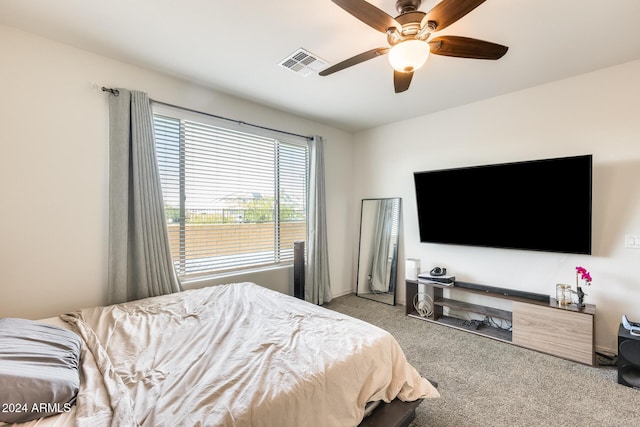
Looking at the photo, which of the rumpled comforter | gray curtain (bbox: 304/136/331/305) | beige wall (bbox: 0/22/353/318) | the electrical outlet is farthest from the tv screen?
beige wall (bbox: 0/22/353/318)

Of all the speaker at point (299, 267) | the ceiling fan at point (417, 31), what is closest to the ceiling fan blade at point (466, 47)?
the ceiling fan at point (417, 31)

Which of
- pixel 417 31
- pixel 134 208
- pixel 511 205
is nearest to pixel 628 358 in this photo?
pixel 511 205

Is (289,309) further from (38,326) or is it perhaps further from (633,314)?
(633,314)

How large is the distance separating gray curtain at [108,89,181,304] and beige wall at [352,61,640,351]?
3.10 m

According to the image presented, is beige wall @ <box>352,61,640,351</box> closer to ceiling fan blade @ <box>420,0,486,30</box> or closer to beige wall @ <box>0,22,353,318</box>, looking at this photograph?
ceiling fan blade @ <box>420,0,486,30</box>

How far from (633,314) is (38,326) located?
4440 mm

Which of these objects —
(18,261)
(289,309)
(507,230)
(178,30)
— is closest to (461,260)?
(507,230)

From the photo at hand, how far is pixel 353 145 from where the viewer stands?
15.6 ft

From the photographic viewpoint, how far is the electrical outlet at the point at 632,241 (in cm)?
249

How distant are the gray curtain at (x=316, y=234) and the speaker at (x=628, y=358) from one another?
2.92 m

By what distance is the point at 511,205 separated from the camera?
2.99 metres

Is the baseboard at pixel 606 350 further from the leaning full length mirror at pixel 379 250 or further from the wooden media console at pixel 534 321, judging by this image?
the leaning full length mirror at pixel 379 250

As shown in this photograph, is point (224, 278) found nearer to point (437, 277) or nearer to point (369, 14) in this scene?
point (437, 277)

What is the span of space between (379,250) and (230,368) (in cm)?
326
